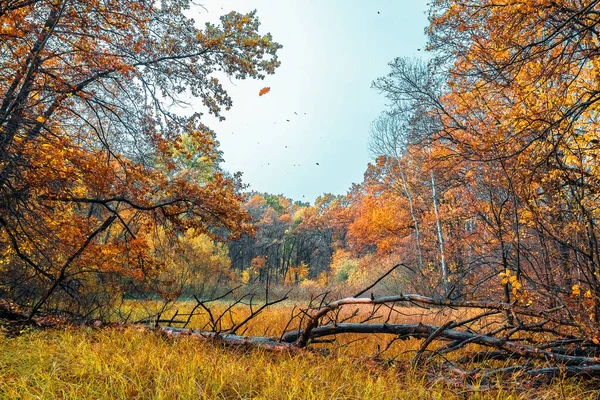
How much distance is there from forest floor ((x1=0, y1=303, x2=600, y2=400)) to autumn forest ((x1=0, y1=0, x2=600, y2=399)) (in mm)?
25

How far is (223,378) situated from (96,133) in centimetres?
643

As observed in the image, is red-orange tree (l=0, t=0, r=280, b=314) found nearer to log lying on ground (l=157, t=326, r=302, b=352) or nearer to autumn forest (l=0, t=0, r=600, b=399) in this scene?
autumn forest (l=0, t=0, r=600, b=399)

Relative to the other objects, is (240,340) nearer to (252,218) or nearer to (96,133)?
(252,218)

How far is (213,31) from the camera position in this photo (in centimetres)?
719

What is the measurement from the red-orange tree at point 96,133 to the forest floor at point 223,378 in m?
1.97

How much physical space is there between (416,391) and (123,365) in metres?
2.46

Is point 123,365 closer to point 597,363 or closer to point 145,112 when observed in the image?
point 597,363

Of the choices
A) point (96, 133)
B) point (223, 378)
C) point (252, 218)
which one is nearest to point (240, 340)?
point (223, 378)

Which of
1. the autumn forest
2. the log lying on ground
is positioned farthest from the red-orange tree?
the log lying on ground

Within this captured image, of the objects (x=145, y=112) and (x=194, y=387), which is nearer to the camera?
(x=194, y=387)

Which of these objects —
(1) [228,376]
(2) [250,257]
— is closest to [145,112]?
(1) [228,376]

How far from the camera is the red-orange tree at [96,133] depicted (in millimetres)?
5062

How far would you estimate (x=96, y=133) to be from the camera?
23.0 ft

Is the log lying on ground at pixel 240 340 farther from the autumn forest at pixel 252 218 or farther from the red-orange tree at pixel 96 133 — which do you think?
the red-orange tree at pixel 96 133
